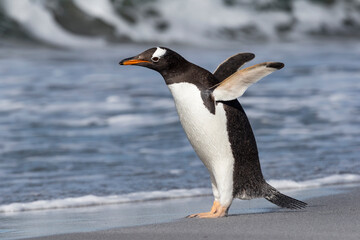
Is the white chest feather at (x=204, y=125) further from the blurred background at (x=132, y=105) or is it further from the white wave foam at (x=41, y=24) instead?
the white wave foam at (x=41, y=24)

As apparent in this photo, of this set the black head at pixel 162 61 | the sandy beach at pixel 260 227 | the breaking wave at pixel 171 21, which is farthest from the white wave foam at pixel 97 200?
the breaking wave at pixel 171 21

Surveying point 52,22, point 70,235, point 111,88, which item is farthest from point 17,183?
point 52,22

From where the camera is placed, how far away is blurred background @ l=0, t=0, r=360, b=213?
22.7ft

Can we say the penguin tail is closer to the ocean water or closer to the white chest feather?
the white chest feather

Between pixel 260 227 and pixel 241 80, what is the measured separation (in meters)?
0.81

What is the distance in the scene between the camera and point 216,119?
4609 millimetres

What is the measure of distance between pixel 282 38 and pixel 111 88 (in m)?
12.6

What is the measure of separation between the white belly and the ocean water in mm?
1533

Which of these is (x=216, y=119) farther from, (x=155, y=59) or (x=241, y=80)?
(x=155, y=59)

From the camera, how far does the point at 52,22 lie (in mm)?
23422

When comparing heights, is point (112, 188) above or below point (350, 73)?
below

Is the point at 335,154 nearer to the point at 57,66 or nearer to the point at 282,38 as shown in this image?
the point at 57,66

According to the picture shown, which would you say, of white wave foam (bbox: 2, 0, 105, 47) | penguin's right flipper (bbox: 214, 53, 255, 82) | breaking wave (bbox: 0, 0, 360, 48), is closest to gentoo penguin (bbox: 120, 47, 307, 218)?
penguin's right flipper (bbox: 214, 53, 255, 82)

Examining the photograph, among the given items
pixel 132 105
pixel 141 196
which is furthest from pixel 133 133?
pixel 141 196
